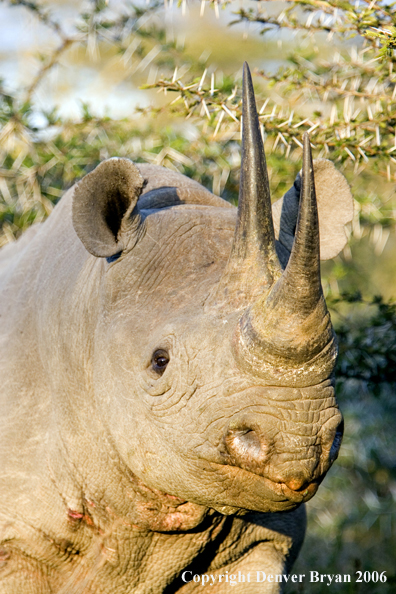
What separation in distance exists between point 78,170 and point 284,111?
1.65 meters

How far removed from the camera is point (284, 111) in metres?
5.12

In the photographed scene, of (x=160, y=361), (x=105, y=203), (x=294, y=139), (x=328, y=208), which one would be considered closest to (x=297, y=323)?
(x=160, y=361)

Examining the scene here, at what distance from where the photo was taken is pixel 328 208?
143 inches

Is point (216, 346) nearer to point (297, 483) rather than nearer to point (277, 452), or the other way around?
point (277, 452)

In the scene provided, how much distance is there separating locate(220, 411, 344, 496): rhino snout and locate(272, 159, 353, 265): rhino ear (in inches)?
44.7

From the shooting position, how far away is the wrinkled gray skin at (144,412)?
257 cm

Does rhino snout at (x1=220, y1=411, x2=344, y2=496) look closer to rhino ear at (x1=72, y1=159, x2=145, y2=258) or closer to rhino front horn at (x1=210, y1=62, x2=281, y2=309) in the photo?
rhino front horn at (x1=210, y1=62, x2=281, y2=309)

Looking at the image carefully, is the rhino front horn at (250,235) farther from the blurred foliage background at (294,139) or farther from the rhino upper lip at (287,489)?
the blurred foliage background at (294,139)

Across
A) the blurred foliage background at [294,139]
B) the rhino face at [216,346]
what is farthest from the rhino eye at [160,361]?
the blurred foliage background at [294,139]

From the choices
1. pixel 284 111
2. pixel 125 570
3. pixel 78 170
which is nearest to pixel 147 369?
pixel 125 570

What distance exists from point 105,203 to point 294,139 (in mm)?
1549

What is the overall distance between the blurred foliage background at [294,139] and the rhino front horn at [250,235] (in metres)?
1.16

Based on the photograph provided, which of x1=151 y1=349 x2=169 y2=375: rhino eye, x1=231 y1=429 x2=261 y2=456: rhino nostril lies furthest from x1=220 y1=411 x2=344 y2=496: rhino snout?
x1=151 y1=349 x2=169 y2=375: rhino eye

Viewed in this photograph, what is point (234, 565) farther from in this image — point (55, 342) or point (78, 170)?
point (78, 170)
